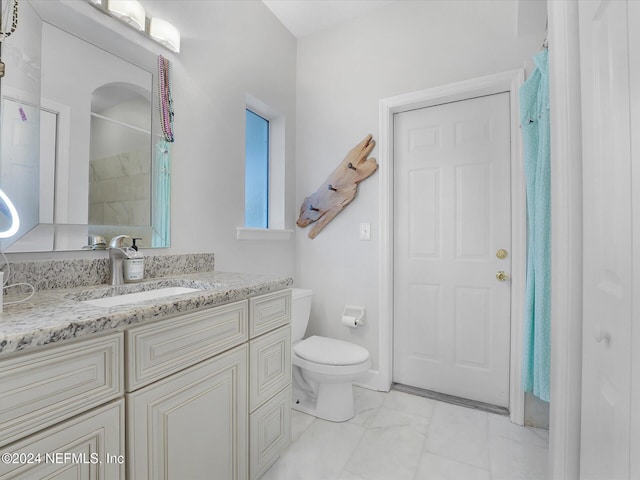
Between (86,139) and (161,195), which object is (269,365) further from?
(86,139)

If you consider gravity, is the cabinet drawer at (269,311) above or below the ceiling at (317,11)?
below

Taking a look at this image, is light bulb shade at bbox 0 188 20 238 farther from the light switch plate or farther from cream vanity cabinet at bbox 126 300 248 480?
the light switch plate

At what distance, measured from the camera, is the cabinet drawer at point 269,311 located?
1.25 m

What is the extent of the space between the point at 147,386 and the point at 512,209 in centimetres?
202

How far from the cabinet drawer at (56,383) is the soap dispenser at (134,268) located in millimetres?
557

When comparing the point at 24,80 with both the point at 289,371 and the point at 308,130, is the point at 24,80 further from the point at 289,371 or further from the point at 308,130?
the point at 308,130

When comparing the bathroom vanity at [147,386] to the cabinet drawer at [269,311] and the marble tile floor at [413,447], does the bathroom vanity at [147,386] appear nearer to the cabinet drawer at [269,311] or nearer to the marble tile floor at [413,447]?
the cabinet drawer at [269,311]

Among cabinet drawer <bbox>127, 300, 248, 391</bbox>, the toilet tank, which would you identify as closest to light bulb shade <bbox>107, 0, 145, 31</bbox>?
cabinet drawer <bbox>127, 300, 248, 391</bbox>

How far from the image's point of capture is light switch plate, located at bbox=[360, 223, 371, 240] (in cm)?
223

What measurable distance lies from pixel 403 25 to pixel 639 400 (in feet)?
7.86

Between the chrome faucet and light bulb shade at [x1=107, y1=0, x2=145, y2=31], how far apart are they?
938mm

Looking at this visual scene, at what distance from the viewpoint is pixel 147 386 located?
→ 847 millimetres

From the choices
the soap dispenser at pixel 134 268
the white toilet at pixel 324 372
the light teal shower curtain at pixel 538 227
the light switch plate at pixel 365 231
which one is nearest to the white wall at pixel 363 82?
the light switch plate at pixel 365 231

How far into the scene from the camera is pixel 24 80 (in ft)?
3.39
